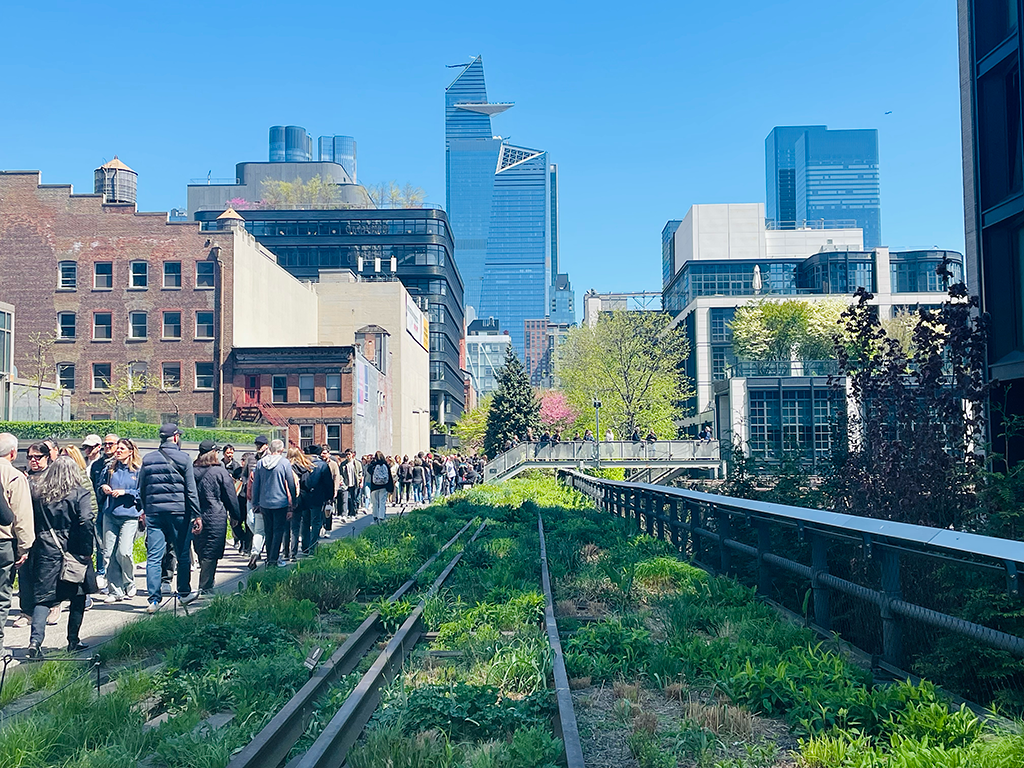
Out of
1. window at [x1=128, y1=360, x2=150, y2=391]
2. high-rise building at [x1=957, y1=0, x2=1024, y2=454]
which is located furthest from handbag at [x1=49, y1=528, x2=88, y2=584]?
window at [x1=128, y1=360, x2=150, y2=391]

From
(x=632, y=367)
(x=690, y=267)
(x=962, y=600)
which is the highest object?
(x=690, y=267)

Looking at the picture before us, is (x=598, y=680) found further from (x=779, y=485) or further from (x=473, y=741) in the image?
(x=779, y=485)

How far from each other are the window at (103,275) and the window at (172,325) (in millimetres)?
3749

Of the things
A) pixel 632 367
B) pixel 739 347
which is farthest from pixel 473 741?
pixel 739 347

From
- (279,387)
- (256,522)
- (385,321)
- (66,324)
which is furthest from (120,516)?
(385,321)

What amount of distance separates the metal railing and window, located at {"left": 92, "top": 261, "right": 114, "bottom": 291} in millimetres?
53393

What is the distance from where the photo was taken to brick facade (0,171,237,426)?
57062 millimetres

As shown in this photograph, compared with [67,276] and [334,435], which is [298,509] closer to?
[334,435]

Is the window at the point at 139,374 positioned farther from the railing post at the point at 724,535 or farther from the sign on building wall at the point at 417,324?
the railing post at the point at 724,535

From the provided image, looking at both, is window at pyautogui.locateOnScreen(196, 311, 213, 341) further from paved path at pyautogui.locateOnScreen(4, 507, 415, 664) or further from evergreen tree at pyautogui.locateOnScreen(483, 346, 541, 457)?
paved path at pyautogui.locateOnScreen(4, 507, 415, 664)

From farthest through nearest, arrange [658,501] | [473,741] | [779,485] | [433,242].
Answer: [433,242] < [658,501] < [779,485] < [473,741]

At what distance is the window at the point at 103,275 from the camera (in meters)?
57.4

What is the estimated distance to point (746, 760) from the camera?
15.9 ft

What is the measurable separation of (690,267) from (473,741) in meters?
95.9
